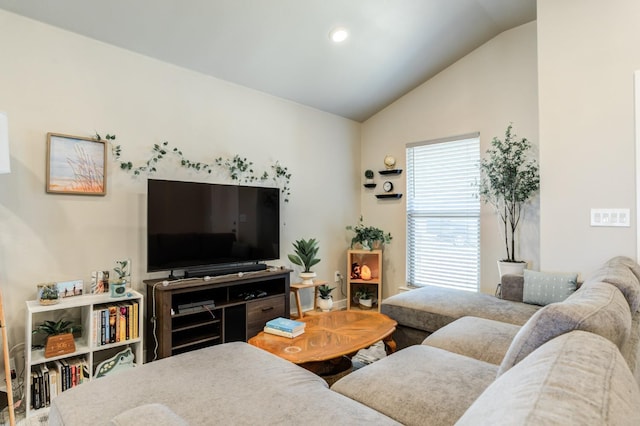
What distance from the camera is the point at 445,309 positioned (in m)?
2.77

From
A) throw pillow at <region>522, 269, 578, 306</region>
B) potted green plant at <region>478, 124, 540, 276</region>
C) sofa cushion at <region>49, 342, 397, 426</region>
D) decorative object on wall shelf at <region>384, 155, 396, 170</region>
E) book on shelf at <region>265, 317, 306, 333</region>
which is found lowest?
book on shelf at <region>265, 317, 306, 333</region>

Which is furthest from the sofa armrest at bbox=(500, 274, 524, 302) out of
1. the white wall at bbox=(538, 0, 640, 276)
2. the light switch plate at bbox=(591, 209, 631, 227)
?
the light switch plate at bbox=(591, 209, 631, 227)

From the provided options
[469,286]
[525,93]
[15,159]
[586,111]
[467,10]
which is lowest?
[469,286]

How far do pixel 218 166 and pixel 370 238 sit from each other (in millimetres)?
2144

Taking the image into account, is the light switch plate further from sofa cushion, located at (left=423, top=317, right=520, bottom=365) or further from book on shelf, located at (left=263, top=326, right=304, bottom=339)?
book on shelf, located at (left=263, top=326, right=304, bottom=339)

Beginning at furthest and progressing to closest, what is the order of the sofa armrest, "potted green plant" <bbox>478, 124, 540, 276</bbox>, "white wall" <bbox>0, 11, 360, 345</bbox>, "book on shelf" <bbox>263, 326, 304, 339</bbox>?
"potted green plant" <bbox>478, 124, 540, 276</bbox> → the sofa armrest → "white wall" <bbox>0, 11, 360, 345</bbox> → "book on shelf" <bbox>263, 326, 304, 339</bbox>

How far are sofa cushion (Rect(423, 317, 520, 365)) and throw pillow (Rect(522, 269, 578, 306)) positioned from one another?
2.02 feet

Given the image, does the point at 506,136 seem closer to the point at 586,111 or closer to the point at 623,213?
the point at 586,111

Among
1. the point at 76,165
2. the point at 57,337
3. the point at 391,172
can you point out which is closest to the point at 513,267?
the point at 391,172

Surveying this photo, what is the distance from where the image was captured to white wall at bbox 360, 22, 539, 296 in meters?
3.63

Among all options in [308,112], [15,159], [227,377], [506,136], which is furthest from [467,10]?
[15,159]

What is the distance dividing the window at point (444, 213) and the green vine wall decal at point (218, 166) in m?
1.72

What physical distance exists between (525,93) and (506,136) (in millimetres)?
504

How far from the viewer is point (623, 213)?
2424 millimetres
